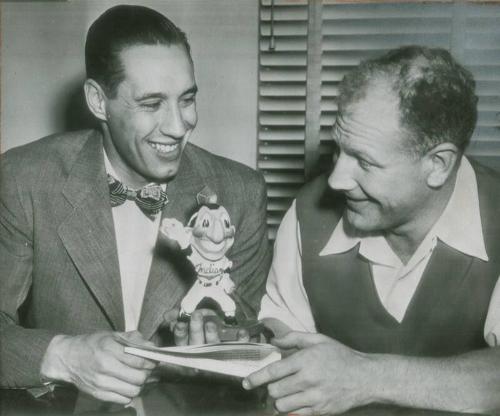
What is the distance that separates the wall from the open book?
182cm

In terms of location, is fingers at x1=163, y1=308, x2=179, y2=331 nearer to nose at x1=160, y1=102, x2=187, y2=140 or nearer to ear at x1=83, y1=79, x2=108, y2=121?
nose at x1=160, y1=102, x2=187, y2=140

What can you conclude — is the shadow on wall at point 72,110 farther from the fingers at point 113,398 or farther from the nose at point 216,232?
the fingers at point 113,398

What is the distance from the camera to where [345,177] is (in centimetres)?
176

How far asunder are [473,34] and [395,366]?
211 centimetres

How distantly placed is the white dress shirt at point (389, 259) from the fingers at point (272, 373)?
53cm

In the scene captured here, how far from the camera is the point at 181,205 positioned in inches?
79.6

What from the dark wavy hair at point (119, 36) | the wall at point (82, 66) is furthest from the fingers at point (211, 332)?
the wall at point (82, 66)

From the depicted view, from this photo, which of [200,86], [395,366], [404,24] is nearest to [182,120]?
[395,366]

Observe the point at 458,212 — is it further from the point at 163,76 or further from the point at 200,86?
the point at 200,86

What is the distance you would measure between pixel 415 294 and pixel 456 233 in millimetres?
210

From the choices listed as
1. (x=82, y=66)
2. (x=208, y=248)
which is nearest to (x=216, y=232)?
(x=208, y=248)

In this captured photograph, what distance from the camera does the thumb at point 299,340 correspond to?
1526 mm

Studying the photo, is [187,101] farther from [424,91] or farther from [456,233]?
[456,233]

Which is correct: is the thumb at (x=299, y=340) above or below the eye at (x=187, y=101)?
below
